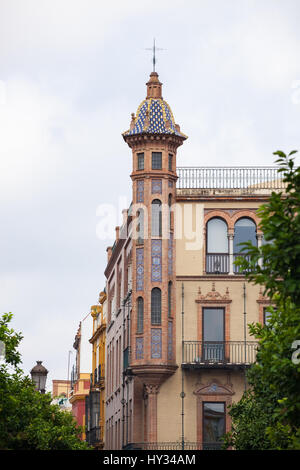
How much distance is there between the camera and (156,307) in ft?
157

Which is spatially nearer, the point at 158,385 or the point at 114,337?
the point at 158,385

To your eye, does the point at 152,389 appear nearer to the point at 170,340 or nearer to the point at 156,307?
the point at 170,340

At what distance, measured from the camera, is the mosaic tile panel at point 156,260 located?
48.0 m

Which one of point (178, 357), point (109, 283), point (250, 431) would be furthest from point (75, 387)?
point (250, 431)

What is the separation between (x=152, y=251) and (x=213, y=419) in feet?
25.2

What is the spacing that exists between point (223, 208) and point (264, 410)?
47.0ft

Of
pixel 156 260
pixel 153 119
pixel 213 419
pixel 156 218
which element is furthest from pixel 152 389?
pixel 153 119

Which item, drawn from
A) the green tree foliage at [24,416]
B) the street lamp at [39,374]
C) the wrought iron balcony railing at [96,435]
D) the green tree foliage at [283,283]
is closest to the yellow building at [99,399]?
the wrought iron balcony railing at [96,435]

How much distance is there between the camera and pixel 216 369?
47719 mm

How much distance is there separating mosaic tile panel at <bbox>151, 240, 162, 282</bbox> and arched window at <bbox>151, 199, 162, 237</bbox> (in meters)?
0.42
